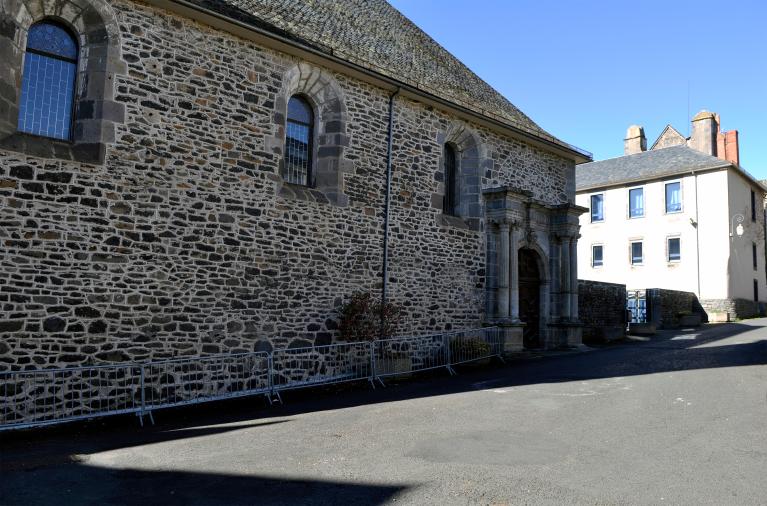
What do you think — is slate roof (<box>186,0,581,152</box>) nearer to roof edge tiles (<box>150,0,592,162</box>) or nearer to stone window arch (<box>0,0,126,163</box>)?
roof edge tiles (<box>150,0,592,162</box>)

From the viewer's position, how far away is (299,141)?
11.9 metres

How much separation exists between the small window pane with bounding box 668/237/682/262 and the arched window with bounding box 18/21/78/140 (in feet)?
95.1

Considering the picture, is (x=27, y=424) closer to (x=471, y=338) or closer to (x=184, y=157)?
(x=184, y=157)

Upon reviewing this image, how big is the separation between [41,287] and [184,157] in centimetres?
296

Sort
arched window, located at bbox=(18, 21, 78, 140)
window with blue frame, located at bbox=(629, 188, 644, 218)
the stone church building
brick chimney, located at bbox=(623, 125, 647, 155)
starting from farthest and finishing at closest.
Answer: brick chimney, located at bbox=(623, 125, 647, 155) → window with blue frame, located at bbox=(629, 188, 644, 218) → arched window, located at bbox=(18, 21, 78, 140) → the stone church building

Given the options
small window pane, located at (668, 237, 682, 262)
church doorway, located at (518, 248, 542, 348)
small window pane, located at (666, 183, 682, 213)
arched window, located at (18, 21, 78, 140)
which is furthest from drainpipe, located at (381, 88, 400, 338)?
small window pane, located at (668, 237, 682, 262)

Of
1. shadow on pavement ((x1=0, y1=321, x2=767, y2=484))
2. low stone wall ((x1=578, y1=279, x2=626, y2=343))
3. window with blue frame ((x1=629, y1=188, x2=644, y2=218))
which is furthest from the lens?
window with blue frame ((x1=629, y1=188, x2=644, y2=218))

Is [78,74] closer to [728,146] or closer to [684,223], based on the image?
[684,223]

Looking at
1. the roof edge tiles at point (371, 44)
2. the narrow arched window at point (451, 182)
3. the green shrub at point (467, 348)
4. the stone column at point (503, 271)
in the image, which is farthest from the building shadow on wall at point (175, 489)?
the narrow arched window at point (451, 182)

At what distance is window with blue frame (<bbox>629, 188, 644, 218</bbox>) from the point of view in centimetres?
3136

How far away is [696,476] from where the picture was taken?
5023 mm

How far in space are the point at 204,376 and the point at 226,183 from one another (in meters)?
3.29

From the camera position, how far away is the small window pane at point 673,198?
30044 millimetres

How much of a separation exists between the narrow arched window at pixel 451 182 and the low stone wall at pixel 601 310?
269 inches
